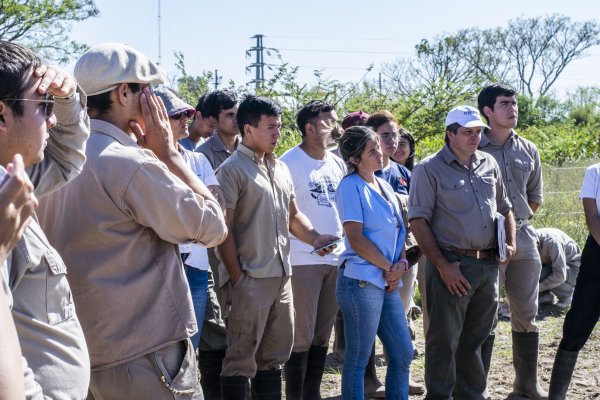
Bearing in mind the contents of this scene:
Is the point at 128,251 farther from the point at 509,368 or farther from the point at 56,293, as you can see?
the point at 509,368

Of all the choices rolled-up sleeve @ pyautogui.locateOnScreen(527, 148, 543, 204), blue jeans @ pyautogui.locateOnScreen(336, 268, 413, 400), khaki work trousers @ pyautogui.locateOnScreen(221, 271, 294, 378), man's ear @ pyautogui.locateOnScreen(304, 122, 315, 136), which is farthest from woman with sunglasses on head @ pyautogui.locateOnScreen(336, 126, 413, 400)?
rolled-up sleeve @ pyautogui.locateOnScreen(527, 148, 543, 204)

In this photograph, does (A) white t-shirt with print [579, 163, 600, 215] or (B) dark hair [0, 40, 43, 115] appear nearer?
(B) dark hair [0, 40, 43, 115]

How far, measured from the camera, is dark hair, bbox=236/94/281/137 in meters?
5.11

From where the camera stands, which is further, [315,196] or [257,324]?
[315,196]

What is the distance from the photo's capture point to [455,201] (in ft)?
17.7

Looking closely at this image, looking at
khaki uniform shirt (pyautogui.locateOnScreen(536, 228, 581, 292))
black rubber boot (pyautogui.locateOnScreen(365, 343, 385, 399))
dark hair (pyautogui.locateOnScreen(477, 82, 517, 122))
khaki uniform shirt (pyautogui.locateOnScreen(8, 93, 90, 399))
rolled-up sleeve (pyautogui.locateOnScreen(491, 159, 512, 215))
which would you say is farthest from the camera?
khaki uniform shirt (pyautogui.locateOnScreen(536, 228, 581, 292))

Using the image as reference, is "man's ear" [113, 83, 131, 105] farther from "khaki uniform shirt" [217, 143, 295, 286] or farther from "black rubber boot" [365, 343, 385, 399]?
Result: "black rubber boot" [365, 343, 385, 399]

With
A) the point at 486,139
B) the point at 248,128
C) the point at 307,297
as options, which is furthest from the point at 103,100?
the point at 486,139

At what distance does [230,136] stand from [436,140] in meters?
5.53

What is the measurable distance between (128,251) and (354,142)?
90.7 inches

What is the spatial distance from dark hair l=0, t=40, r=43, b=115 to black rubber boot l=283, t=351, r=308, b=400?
357 centimetres

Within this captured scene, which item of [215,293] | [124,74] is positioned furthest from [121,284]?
[215,293]

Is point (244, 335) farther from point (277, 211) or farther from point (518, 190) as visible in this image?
point (518, 190)

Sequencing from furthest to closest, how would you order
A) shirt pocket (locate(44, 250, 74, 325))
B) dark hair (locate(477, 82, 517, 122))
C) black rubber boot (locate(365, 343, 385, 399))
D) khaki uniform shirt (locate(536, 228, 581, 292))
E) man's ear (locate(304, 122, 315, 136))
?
1. khaki uniform shirt (locate(536, 228, 581, 292))
2. dark hair (locate(477, 82, 517, 122))
3. black rubber boot (locate(365, 343, 385, 399))
4. man's ear (locate(304, 122, 315, 136))
5. shirt pocket (locate(44, 250, 74, 325))
